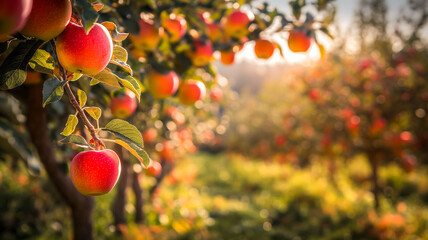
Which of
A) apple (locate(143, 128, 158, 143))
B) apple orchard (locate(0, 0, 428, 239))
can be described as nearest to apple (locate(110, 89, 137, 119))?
apple orchard (locate(0, 0, 428, 239))

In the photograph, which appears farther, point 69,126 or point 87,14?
point 69,126

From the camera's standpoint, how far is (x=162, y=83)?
4.57 feet

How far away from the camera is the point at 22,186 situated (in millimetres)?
4402

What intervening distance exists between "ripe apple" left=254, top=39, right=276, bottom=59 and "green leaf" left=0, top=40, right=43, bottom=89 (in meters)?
0.97

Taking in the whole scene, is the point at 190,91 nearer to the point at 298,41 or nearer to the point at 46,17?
the point at 298,41

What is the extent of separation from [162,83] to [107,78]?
70cm

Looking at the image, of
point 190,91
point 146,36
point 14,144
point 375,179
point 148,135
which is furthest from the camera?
point 375,179

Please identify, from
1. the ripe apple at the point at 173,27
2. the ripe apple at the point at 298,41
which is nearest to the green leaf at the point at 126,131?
the ripe apple at the point at 173,27

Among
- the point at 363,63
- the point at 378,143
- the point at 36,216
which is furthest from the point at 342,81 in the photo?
the point at 36,216

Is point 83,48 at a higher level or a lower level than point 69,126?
higher

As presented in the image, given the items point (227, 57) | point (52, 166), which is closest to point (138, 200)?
point (52, 166)

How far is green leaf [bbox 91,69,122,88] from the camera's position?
689mm

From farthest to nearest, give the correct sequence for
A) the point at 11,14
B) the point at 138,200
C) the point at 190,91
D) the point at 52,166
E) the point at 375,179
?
the point at 375,179 → the point at 138,200 → the point at 52,166 → the point at 190,91 → the point at 11,14

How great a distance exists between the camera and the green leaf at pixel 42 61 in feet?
2.33
